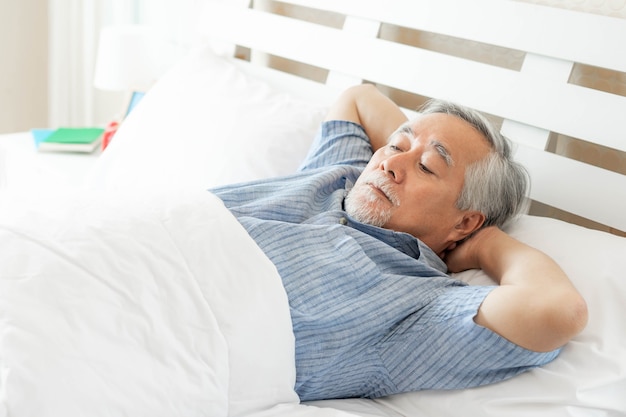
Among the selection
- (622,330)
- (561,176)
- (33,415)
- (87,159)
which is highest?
(561,176)

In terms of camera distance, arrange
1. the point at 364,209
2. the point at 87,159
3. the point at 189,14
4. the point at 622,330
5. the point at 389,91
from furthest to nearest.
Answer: the point at 189,14 → the point at 87,159 → the point at 389,91 → the point at 364,209 → the point at 622,330

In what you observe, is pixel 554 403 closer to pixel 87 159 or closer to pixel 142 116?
pixel 142 116

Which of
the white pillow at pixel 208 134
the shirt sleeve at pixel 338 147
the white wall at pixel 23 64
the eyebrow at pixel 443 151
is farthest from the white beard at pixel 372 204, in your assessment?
the white wall at pixel 23 64

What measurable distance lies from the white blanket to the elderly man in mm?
87

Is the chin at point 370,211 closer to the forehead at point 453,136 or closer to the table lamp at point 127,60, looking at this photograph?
the forehead at point 453,136

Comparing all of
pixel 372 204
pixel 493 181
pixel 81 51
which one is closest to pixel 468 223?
pixel 493 181

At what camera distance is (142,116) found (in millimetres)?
2090

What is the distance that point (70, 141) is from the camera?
2408 millimetres

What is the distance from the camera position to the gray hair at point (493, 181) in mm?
1488

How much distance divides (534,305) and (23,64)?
9.13ft

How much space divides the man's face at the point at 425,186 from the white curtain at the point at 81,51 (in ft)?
5.73

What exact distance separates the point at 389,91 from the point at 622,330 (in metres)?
1.01

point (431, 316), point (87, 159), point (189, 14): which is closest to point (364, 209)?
point (431, 316)

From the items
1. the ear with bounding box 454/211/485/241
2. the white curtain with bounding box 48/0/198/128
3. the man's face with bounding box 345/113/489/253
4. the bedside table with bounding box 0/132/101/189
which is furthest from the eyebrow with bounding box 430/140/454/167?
the white curtain with bounding box 48/0/198/128
